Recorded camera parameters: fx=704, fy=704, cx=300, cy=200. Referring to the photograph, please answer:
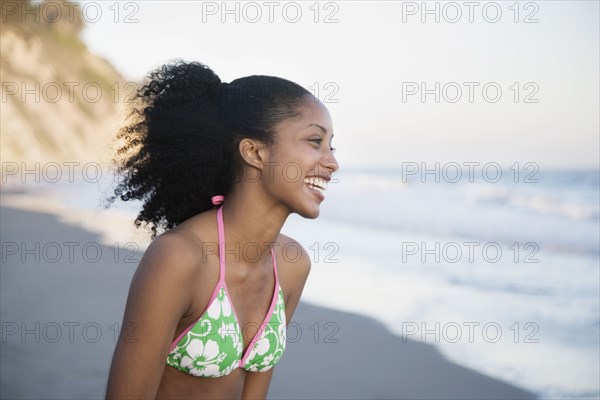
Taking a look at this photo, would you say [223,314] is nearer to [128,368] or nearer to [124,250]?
[128,368]

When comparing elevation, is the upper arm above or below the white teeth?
below

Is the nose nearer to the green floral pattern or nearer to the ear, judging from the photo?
Result: the ear

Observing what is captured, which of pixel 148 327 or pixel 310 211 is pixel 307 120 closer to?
pixel 310 211

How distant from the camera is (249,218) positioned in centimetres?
275

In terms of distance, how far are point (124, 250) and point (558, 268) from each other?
6001mm

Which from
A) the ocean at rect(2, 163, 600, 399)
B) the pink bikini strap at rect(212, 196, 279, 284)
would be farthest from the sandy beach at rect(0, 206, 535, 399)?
the pink bikini strap at rect(212, 196, 279, 284)

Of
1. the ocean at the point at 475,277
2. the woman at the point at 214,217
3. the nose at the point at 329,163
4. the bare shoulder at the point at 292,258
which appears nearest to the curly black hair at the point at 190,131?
the woman at the point at 214,217

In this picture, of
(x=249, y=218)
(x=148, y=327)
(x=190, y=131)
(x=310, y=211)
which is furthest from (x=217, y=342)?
(x=190, y=131)

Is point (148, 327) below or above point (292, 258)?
below

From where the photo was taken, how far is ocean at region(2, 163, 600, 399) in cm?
572

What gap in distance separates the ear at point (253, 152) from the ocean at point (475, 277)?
3.12m

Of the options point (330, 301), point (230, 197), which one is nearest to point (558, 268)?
point (330, 301)

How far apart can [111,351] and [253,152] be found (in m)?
3.06

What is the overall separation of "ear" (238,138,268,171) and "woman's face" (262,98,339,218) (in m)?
0.03
